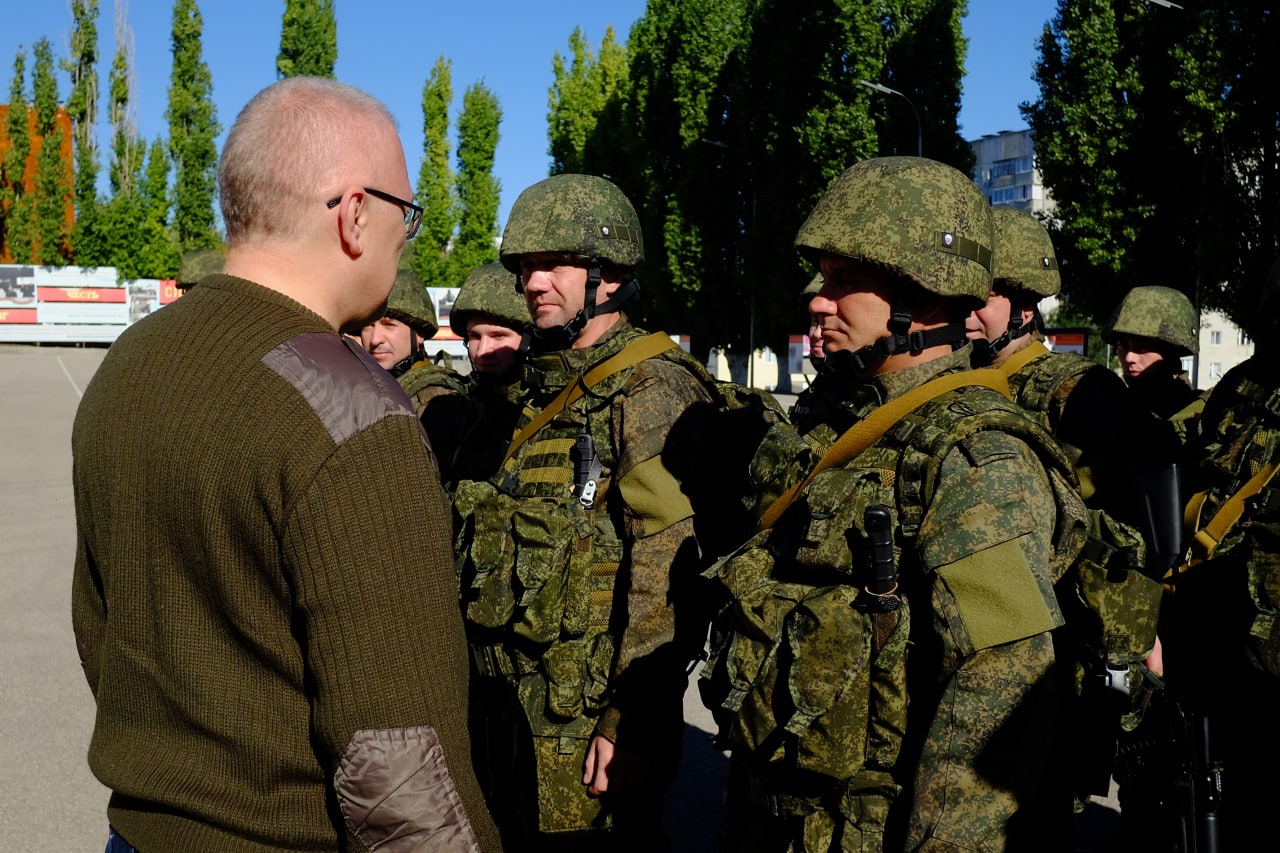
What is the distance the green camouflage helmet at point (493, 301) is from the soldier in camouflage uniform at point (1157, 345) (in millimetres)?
3505

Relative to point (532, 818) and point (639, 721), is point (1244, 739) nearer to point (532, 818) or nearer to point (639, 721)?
point (639, 721)

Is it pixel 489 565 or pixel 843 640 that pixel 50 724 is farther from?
pixel 843 640

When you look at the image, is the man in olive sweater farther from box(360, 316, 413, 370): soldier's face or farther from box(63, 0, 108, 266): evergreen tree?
box(63, 0, 108, 266): evergreen tree

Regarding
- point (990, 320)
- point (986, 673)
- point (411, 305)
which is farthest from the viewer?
point (411, 305)

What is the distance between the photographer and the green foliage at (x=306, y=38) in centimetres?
5166

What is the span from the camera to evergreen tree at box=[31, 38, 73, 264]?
4984 centimetres

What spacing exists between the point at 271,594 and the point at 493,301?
4.11 meters

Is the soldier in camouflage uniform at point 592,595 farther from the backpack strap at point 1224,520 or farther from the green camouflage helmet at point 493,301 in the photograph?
the green camouflage helmet at point 493,301

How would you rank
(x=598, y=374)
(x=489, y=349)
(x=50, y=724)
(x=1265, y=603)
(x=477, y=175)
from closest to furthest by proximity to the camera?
(x=1265, y=603)
(x=598, y=374)
(x=489, y=349)
(x=50, y=724)
(x=477, y=175)

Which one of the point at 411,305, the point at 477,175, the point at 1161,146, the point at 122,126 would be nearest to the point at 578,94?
the point at 477,175

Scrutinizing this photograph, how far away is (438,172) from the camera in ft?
184

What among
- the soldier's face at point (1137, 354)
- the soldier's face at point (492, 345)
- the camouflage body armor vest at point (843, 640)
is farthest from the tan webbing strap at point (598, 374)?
the soldier's face at point (1137, 354)

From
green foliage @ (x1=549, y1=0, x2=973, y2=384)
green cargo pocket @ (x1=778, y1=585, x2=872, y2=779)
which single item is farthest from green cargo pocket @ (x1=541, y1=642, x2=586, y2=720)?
green foliage @ (x1=549, y1=0, x2=973, y2=384)

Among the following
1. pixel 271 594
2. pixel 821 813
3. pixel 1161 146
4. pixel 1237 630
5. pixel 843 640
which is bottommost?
pixel 821 813
